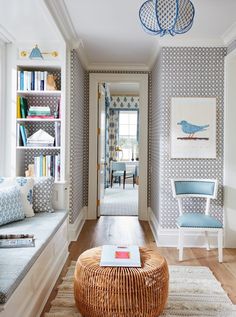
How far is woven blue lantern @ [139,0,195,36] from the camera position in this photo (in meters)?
2.23

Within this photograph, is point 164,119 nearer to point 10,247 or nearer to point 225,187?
point 225,187

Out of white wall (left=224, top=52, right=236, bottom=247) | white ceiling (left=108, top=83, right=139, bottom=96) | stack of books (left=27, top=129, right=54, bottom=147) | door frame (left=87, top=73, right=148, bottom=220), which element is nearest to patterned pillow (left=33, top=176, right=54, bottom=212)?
stack of books (left=27, top=129, right=54, bottom=147)

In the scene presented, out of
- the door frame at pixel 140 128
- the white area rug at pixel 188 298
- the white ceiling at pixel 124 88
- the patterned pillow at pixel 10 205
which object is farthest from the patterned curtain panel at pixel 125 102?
the white area rug at pixel 188 298

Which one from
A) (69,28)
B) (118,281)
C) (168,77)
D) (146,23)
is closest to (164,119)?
(168,77)

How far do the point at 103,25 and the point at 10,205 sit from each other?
2.18 meters

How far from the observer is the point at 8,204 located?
2895 mm

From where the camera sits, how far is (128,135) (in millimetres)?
10414

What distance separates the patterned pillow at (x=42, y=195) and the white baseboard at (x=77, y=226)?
0.88 metres

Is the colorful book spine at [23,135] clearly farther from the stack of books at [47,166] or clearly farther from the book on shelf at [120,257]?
the book on shelf at [120,257]

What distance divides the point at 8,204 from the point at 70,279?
88 centimetres

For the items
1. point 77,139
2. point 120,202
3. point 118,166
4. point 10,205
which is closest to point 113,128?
point 118,166

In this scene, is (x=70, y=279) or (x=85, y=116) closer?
(x=70, y=279)

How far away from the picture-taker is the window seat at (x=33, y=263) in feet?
5.95

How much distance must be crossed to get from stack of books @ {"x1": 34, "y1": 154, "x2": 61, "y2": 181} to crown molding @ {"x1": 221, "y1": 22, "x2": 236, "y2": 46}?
8.05 feet
